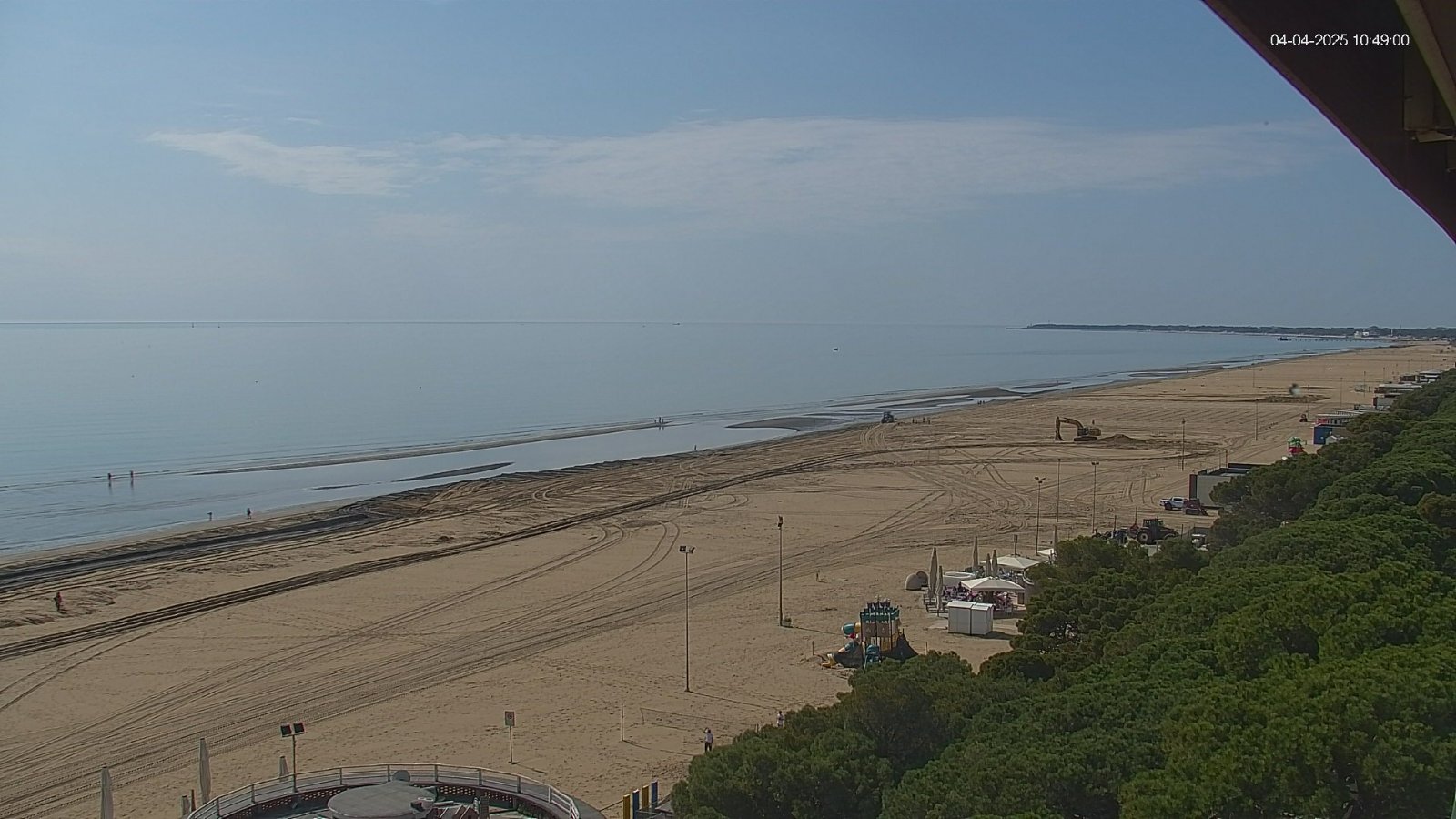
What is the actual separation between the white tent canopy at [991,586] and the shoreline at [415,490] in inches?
1017

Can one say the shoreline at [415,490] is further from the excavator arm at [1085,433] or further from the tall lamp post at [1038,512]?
the tall lamp post at [1038,512]

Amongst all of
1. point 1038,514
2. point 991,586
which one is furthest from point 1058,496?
point 991,586

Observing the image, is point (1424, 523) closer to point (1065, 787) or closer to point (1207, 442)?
point (1065, 787)

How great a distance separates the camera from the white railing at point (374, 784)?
13617mm

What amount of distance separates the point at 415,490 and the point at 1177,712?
44.7 m

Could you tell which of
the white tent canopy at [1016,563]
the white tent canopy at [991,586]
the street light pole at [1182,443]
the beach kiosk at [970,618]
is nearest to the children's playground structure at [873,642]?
the beach kiosk at [970,618]

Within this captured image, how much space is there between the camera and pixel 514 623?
28922 mm

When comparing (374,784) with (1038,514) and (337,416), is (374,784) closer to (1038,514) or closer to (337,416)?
(1038,514)

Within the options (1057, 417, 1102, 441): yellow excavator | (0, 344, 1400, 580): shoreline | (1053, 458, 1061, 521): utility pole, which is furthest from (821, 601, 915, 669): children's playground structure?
(1057, 417, 1102, 441): yellow excavator

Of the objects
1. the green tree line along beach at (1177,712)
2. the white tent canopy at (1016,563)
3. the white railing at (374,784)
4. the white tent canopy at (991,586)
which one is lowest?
the white tent canopy at (991,586)

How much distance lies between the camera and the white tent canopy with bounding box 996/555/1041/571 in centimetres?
3097

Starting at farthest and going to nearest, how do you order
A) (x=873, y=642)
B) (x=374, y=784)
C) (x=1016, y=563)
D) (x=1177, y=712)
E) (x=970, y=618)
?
(x=1016, y=563) < (x=970, y=618) < (x=873, y=642) < (x=374, y=784) < (x=1177, y=712)

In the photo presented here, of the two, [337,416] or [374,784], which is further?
[337,416]

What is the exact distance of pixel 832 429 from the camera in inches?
3044
